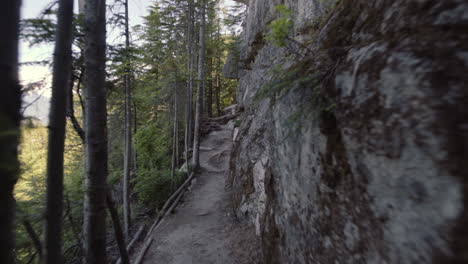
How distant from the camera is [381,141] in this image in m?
1.60

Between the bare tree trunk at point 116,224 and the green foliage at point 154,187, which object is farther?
the green foliage at point 154,187

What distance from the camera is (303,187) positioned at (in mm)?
2699

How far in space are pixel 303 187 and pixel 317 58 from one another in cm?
166

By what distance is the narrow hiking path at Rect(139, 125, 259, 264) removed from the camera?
18.2 ft

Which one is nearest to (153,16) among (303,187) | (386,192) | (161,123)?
(161,123)

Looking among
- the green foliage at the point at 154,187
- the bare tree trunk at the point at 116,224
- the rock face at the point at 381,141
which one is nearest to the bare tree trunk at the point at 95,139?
the bare tree trunk at the point at 116,224

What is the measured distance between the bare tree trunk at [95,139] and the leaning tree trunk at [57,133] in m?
0.86

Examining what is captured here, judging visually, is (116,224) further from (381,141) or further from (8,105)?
(381,141)

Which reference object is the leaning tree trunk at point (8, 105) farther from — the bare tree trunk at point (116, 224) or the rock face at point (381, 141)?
the bare tree trunk at point (116, 224)

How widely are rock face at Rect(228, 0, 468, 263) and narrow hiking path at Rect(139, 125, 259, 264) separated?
108 inches

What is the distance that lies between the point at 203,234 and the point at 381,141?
6288 mm

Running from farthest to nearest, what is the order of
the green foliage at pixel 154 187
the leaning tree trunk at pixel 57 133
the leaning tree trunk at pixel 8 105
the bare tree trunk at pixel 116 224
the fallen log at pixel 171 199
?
1. the green foliage at pixel 154 187
2. the fallen log at pixel 171 199
3. the bare tree trunk at pixel 116 224
4. the leaning tree trunk at pixel 57 133
5. the leaning tree trunk at pixel 8 105

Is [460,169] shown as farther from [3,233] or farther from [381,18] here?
[3,233]

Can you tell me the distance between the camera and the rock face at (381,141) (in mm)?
1182
